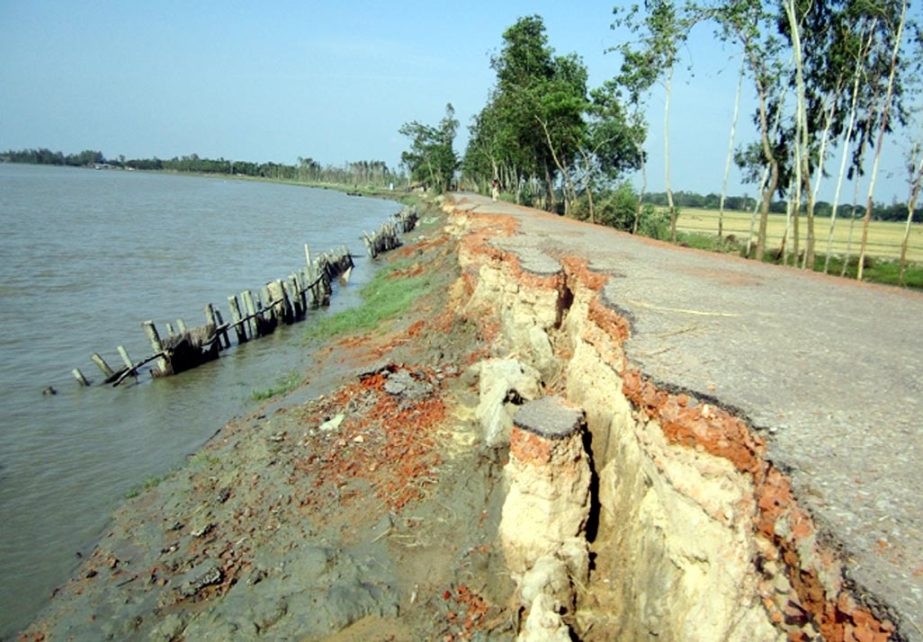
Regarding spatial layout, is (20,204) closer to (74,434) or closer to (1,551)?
(74,434)

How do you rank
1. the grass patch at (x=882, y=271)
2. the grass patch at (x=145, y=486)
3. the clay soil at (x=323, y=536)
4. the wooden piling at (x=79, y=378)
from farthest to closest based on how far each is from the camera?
the grass patch at (x=882, y=271)
the wooden piling at (x=79, y=378)
the grass patch at (x=145, y=486)
the clay soil at (x=323, y=536)

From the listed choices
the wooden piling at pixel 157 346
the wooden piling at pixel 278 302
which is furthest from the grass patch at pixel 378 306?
the wooden piling at pixel 157 346

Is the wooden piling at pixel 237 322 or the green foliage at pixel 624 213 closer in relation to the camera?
the wooden piling at pixel 237 322

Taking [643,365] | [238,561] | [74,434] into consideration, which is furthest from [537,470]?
[74,434]

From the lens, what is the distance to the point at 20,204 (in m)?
54.6

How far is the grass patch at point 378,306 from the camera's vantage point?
57.0 ft

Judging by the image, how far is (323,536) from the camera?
7.29 metres

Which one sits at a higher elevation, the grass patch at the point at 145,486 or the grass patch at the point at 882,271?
the grass patch at the point at 882,271

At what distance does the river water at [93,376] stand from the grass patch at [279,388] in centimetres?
29

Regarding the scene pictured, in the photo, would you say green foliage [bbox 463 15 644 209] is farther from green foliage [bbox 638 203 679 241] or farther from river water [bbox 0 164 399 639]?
river water [bbox 0 164 399 639]

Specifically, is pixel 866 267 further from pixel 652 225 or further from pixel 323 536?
pixel 323 536

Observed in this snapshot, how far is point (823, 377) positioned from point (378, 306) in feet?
51.2

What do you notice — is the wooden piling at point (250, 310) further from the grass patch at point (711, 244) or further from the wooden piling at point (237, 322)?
the grass patch at point (711, 244)

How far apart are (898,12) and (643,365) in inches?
815
